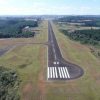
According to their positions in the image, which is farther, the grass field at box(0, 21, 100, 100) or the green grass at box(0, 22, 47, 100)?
the green grass at box(0, 22, 47, 100)

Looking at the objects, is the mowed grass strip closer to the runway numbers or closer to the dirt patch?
the dirt patch

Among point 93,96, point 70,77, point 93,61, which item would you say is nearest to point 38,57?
point 93,61

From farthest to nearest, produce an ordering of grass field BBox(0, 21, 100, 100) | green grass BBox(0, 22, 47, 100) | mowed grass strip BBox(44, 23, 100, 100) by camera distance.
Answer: green grass BBox(0, 22, 47, 100)
grass field BBox(0, 21, 100, 100)
mowed grass strip BBox(44, 23, 100, 100)

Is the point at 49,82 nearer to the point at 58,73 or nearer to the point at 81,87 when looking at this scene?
the point at 58,73

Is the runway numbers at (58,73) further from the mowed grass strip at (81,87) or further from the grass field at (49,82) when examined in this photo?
the mowed grass strip at (81,87)

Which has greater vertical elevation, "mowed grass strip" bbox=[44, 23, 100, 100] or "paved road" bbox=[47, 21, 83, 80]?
"mowed grass strip" bbox=[44, 23, 100, 100]

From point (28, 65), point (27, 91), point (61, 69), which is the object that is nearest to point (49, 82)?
point (27, 91)

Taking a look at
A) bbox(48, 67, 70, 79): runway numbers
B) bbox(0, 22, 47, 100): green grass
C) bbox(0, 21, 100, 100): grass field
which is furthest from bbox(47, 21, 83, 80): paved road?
bbox(0, 22, 47, 100): green grass
